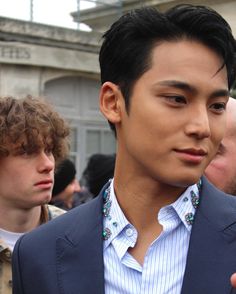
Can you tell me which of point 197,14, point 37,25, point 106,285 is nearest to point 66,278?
point 106,285

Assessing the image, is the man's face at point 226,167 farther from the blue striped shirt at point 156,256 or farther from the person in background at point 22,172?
the blue striped shirt at point 156,256

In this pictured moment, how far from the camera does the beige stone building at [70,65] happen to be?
1014 centimetres

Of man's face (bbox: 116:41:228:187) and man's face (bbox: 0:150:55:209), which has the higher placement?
man's face (bbox: 116:41:228:187)

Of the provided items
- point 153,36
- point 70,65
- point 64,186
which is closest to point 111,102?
point 153,36

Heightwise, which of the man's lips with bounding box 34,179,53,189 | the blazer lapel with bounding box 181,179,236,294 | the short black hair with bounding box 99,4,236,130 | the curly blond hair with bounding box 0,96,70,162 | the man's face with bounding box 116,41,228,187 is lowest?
the man's lips with bounding box 34,179,53,189

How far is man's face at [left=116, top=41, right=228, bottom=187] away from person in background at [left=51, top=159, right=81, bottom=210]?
3.54 metres

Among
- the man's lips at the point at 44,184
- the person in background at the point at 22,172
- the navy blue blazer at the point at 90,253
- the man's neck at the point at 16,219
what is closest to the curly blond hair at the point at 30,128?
the person in background at the point at 22,172

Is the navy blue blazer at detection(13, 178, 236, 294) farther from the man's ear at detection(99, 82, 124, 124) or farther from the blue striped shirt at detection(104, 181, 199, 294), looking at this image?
the man's ear at detection(99, 82, 124, 124)

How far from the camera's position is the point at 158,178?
184 cm

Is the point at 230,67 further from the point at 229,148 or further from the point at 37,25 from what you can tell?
the point at 37,25

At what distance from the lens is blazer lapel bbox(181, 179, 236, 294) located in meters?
1.77

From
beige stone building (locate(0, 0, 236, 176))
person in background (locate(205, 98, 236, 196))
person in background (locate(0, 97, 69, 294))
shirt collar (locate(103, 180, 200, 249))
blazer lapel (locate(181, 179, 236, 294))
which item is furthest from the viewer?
beige stone building (locate(0, 0, 236, 176))

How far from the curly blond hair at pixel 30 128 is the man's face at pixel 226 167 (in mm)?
778

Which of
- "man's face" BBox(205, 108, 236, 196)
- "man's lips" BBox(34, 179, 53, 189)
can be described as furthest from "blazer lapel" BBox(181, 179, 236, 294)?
"man's lips" BBox(34, 179, 53, 189)
